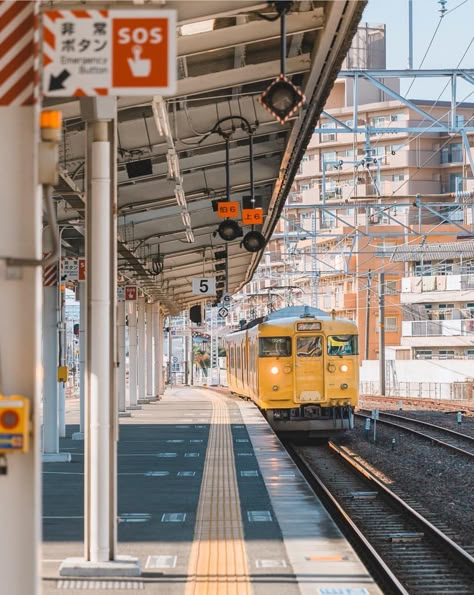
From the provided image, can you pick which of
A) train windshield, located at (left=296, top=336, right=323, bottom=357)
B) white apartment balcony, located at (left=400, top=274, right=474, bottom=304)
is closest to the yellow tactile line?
train windshield, located at (left=296, top=336, right=323, bottom=357)

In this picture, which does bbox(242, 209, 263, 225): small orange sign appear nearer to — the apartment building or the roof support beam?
the roof support beam

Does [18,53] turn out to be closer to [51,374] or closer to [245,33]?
[245,33]

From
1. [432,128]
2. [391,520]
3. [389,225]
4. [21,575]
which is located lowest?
[391,520]

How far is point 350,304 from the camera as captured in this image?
5478 cm

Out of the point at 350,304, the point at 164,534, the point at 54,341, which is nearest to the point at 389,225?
the point at 350,304

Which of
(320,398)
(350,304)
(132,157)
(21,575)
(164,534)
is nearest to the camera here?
(21,575)

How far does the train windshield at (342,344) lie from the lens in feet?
64.3

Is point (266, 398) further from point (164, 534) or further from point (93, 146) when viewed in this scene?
point (93, 146)

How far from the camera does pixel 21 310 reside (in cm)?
471

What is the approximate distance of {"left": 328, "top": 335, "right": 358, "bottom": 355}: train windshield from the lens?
1961cm

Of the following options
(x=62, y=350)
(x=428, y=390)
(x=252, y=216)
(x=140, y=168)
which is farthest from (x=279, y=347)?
(x=428, y=390)

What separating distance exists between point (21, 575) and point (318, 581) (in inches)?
102

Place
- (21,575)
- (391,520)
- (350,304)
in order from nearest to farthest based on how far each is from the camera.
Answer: (21,575)
(391,520)
(350,304)

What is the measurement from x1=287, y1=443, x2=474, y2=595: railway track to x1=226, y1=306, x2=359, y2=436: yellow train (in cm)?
364
